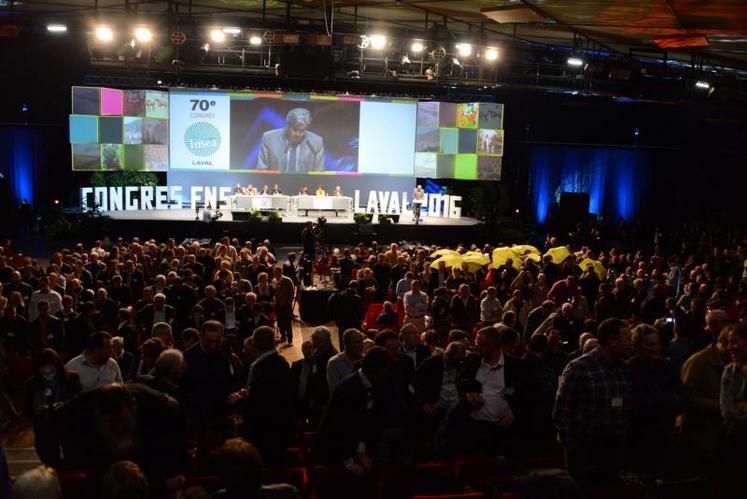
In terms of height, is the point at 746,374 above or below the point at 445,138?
below

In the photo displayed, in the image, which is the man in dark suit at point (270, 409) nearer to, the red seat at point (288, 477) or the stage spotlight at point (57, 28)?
the red seat at point (288, 477)

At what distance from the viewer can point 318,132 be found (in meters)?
26.4

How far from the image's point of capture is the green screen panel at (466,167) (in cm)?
2538

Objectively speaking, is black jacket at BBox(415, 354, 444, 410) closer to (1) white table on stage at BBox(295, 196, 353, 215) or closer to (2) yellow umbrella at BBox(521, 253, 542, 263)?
(2) yellow umbrella at BBox(521, 253, 542, 263)

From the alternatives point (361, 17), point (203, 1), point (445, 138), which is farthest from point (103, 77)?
point (445, 138)

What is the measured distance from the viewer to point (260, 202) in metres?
24.9

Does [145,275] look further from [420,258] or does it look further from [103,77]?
[103,77]

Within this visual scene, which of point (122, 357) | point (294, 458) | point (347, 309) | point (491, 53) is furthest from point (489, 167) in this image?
point (294, 458)

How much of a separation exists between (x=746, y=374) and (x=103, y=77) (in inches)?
812

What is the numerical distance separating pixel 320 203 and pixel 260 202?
193 cm

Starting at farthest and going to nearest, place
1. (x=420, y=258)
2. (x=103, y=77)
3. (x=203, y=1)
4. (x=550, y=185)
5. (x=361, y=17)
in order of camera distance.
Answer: (x=550, y=185) < (x=103, y=77) < (x=361, y=17) < (x=203, y=1) < (x=420, y=258)

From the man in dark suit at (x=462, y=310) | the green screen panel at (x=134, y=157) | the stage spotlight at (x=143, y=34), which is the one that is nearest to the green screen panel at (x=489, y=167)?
the green screen panel at (x=134, y=157)

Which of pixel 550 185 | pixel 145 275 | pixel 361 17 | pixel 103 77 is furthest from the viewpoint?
pixel 550 185

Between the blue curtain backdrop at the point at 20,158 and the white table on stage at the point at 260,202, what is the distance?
668cm
